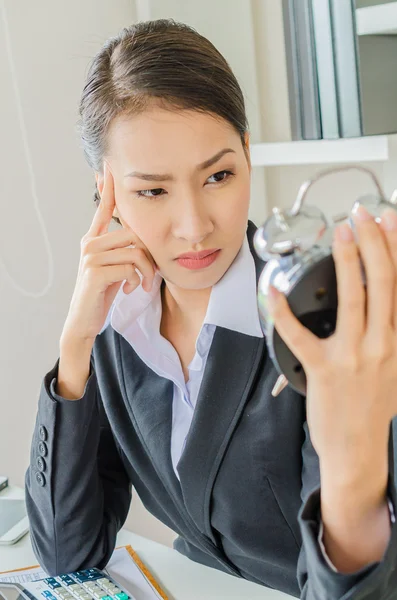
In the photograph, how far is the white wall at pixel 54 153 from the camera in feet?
5.47

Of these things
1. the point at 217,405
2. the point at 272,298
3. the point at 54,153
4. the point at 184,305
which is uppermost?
the point at 54,153

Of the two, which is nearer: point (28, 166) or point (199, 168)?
point (199, 168)

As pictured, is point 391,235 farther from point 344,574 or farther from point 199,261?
point 199,261

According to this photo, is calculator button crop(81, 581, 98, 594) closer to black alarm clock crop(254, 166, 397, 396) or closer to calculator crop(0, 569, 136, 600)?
calculator crop(0, 569, 136, 600)

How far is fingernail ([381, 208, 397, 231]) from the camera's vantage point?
0.55 metres

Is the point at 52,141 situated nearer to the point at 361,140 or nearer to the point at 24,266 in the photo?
the point at 24,266

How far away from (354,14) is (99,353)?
2.20ft

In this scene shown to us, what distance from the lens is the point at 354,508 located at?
0.64 meters

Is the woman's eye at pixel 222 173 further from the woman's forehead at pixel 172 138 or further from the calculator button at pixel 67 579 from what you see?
the calculator button at pixel 67 579

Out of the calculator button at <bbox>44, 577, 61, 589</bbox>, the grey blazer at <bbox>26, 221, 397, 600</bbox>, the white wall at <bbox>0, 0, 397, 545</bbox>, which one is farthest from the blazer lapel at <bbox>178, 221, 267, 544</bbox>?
the white wall at <bbox>0, 0, 397, 545</bbox>

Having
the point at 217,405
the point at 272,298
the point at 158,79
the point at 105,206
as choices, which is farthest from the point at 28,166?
the point at 272,298

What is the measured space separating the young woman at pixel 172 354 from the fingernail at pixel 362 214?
0.41m

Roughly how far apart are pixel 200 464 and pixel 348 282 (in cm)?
54

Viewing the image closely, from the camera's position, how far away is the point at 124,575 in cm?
105
